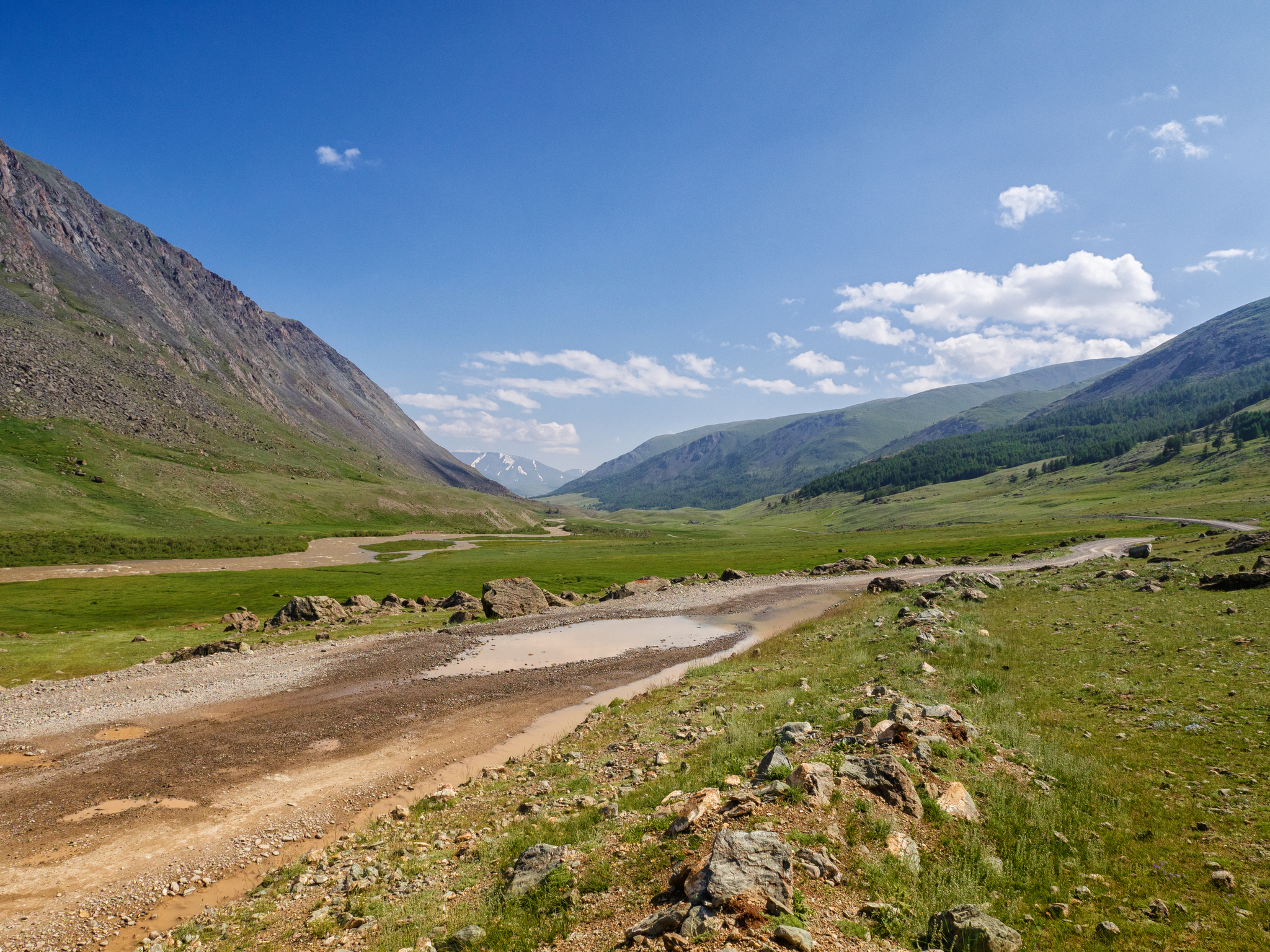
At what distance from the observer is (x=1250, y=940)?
8.06 m

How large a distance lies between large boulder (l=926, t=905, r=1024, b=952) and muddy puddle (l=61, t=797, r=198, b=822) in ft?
85.1

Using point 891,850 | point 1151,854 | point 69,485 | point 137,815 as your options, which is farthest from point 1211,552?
point 69,485

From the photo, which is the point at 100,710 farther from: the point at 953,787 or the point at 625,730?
the point at 953,787

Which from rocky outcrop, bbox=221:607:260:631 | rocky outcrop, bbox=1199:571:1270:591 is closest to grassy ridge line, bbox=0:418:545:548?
rocky outcrop, bbox=221:607:260:631

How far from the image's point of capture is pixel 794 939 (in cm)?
779

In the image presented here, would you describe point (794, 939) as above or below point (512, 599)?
above

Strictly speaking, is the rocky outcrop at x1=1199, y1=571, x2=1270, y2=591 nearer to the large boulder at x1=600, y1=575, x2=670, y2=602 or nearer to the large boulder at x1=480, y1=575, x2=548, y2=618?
the large boulder at x1=600, y1=575, x2=670, y2=602

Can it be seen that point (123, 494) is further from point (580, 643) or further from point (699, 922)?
point (699, 922)

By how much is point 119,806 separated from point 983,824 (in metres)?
29.9

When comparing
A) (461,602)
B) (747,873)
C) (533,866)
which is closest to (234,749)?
(533,866)

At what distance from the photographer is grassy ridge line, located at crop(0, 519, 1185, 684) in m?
43.7

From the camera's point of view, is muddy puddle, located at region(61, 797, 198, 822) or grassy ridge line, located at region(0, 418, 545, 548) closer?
muddy puddle, located at region(61, 797, 198, 822)

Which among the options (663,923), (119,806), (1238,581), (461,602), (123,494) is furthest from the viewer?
(123,494)

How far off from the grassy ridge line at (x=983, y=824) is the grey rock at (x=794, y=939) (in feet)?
0.59
